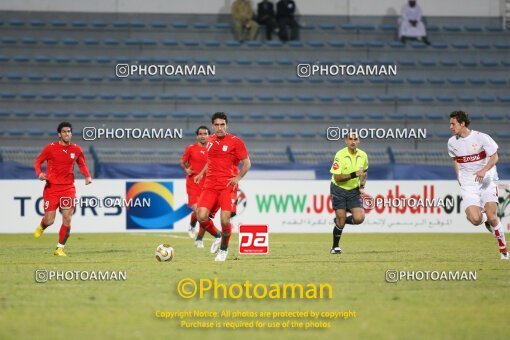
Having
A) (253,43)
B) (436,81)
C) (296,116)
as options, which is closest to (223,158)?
(296,116)

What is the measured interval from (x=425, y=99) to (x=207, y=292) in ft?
72.6

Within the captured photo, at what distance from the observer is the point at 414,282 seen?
1195 centimetres

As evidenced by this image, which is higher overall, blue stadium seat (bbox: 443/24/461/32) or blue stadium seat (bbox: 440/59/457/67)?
blue stadium seat (bbox: 443/24/461/32)

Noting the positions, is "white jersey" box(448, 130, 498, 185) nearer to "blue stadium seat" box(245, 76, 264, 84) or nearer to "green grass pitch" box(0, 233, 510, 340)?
"green grass pitch" box(0, 233, 510, 340)

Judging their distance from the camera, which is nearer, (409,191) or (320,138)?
(409,191)

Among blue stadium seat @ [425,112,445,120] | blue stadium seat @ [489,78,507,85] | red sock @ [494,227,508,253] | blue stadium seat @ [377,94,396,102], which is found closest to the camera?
red sock @ [494,227,508,253]

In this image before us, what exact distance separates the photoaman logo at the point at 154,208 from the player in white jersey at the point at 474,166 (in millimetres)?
11714

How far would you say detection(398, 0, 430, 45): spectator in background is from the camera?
32.3 m

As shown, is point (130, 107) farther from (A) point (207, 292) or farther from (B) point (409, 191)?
(A) point (207, 292)

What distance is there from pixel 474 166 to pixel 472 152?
0.24 m

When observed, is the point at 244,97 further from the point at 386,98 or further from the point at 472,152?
the point at 472,152

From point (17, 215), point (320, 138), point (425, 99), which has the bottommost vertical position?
point (17, 215)

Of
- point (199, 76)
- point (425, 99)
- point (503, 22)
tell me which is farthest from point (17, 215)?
point (503, 22)

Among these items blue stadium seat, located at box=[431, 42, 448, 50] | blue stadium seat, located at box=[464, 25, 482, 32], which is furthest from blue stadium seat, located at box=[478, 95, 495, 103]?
blue stadium seat, located at box=[464, 25, 482, 32]
